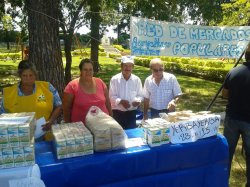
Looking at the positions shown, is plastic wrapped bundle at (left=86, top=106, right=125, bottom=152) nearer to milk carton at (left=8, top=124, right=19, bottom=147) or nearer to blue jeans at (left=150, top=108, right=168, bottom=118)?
milk carton at (left=8, top=124, right=19, bottom=147)

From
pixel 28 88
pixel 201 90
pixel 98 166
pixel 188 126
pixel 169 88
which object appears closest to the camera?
pixel 98 166

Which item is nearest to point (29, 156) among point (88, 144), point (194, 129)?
point (88, 144)

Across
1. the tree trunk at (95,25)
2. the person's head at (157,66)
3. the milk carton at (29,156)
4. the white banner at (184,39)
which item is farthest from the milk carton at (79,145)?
the tree trunk at (95,25)

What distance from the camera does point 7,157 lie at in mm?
2283

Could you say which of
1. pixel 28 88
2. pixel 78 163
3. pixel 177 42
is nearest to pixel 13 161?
pixel 78 163

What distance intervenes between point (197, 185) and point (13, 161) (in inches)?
66.0

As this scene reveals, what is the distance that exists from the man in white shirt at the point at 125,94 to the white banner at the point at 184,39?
393mm

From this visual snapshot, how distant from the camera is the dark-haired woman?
3.07 meters

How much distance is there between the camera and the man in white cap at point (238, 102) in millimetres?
3219

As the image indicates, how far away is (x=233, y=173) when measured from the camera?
4328 millimetres

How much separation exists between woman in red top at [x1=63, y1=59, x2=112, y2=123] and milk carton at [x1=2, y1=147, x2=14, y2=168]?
3.82 feet

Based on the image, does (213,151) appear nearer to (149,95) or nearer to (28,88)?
(149,95)

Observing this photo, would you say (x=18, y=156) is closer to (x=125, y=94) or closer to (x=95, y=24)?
(x=125, y=94)

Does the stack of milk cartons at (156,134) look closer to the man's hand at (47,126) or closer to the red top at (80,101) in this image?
the red top at (80,101)
